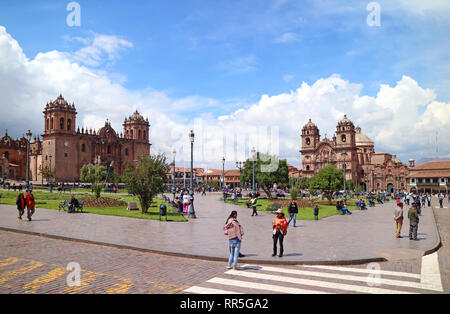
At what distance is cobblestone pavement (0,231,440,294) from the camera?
7.16m

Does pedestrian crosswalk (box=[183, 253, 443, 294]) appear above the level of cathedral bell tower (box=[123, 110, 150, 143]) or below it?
below

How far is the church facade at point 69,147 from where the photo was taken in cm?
7894

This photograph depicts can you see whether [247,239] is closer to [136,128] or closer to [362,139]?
[136,128]

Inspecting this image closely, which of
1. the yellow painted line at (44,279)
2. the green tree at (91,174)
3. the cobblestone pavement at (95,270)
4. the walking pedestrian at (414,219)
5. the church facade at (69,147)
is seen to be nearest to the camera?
the yellow painted line at (44,279)

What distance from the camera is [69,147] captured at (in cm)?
8112

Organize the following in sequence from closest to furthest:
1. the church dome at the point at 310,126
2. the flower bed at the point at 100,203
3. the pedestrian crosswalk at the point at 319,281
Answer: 1. the pedestrian crosswalk at the point at 319,281
2. the flower bed at the point at 100,203
3. the church dome at the point at 310,126

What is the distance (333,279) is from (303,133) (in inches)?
4200

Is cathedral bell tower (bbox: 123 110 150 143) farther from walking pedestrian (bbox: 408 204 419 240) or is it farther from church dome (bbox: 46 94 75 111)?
walking pedestrian (bbox: 408 204 419 240)

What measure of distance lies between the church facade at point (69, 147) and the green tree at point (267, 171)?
1236 inches

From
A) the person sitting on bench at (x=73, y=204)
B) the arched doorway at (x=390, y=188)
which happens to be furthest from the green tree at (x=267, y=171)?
the arched doorway at (x=390, y=188)

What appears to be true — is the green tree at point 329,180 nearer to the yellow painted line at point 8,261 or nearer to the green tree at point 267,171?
the green tree at point 267,171

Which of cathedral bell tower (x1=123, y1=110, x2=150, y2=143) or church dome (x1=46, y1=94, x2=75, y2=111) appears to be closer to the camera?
church dome (x1=46, y1=94, x2=75, y2=111)

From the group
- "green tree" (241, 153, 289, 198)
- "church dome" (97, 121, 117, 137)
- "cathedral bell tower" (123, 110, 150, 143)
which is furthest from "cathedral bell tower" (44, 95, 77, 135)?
"green tree" (241, 153, 289, 198)
